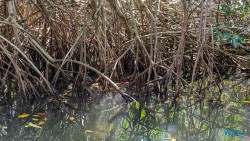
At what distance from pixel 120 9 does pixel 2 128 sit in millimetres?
1628

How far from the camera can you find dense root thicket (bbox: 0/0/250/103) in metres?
3.43

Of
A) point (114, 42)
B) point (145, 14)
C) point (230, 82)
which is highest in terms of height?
point (145, 14)

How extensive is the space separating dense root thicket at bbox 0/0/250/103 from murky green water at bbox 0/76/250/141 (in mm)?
166

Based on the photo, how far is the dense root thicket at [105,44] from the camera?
343cm

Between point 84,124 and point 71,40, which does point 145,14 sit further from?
point 84,124

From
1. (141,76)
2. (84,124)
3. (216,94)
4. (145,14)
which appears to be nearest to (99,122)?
(84,124)

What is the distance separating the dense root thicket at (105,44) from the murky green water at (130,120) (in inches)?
6.5

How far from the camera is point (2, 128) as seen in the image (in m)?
2.68

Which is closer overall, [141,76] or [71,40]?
Result: [141,76]

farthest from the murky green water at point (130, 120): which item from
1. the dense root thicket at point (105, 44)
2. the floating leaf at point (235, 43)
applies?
the floating leaf at point (235, 43)

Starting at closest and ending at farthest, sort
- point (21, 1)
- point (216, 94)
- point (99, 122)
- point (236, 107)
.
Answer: point (99, 122) < point (236, 107) < point (216, 94) < point (21, 1)

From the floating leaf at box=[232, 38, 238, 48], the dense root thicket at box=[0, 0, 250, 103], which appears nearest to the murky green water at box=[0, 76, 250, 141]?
the dense root thicket at box=[0, 0, 250, 103]

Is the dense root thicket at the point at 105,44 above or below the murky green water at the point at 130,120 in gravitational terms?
above

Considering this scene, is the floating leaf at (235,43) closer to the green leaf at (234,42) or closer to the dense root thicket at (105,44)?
the green leaf at (234,42)
